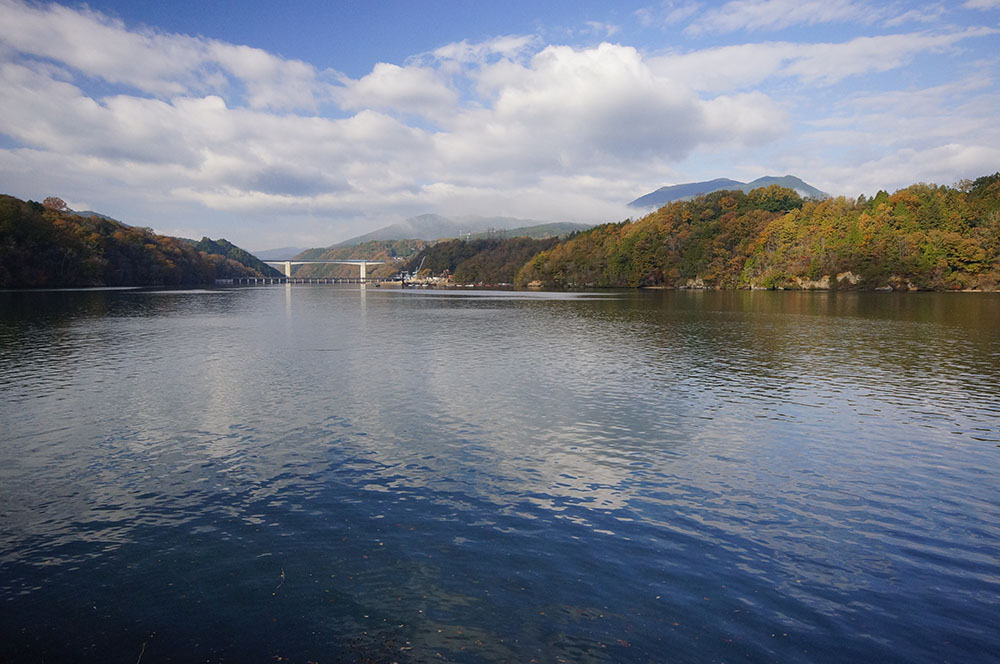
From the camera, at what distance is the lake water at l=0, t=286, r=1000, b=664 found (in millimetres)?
7664

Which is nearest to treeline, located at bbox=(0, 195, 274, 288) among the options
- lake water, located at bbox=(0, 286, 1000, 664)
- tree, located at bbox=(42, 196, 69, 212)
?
tree, located at bbox=(42, 196, 69, 212)

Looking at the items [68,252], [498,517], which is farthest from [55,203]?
[498,517]

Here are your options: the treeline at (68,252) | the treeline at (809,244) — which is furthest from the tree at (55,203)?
the treeline at (809,244)

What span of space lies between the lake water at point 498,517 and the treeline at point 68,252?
116m

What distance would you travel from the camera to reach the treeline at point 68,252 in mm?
A: 112562

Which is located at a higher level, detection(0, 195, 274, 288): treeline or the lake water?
detection(0, 195, 274, 288): treeline

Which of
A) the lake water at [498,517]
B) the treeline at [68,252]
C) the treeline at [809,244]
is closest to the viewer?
the lake water at [498,517]

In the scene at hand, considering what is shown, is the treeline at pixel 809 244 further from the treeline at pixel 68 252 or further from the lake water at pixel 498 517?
the treeline at pixel 68 252

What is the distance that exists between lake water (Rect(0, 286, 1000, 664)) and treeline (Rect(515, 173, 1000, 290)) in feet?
347

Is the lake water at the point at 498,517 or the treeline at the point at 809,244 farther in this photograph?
the treeline at the point at 809,244

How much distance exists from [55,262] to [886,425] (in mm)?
151797

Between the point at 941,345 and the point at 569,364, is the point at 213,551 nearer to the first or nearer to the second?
the point at 569,364

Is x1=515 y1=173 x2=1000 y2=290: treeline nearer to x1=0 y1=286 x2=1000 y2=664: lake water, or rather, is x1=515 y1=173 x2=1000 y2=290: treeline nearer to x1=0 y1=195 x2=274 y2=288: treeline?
x1=0 y1=286 x2=1000 y2=664: lake water

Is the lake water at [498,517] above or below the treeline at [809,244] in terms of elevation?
below
